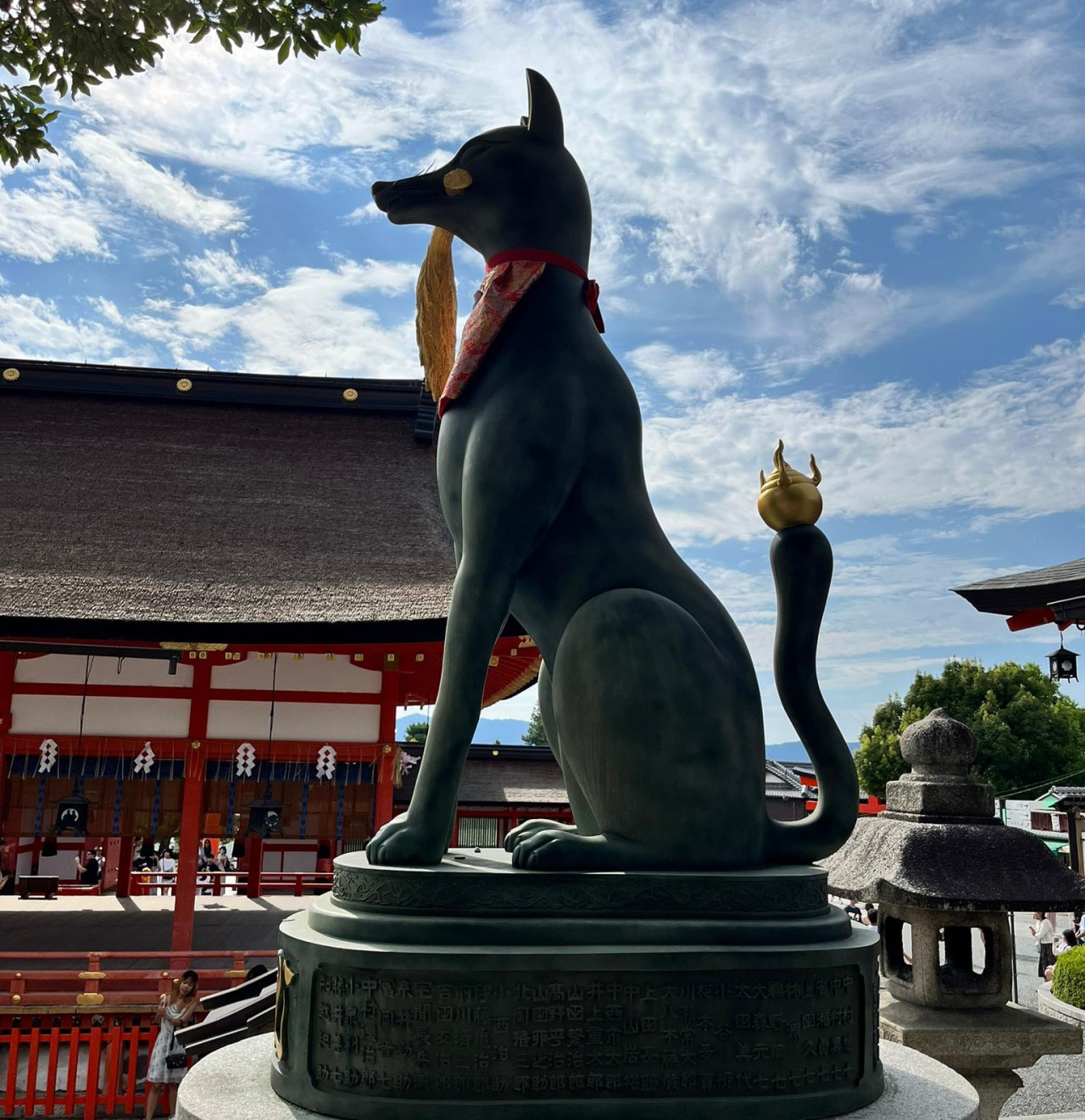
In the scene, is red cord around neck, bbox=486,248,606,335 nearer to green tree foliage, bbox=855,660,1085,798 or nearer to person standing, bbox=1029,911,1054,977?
person standing, bbox=1029,911,1054,977

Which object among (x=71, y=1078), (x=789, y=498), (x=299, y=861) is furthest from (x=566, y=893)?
(x=299, y=861)

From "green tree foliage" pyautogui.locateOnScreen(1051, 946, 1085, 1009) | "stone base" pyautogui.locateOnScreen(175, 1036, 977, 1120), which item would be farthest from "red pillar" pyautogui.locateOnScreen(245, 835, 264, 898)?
"stone base" pyautogui.locateOnScreen(175, 1036, 977, 1120)

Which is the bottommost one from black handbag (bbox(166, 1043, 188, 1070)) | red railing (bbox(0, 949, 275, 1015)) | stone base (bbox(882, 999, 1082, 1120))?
black handbag (bbox(166, 1043, 188, 1070))

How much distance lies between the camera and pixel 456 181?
3.10 meters

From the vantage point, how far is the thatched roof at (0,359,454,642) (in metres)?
8.50

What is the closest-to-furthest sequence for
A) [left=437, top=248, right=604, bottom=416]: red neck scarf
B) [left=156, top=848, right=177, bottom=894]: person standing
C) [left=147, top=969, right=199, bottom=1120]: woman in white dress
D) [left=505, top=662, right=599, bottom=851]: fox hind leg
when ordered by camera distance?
[left=505, top=662, right=599, bottom=851]: fox hind leg
[left=437, top=248, right=604, bottom=416]: red neck scarf
[left=147, top=969, right=199, bottom=1120]: woman in white dress
[left=156, top=848, right=177, bottom=894]: person standing

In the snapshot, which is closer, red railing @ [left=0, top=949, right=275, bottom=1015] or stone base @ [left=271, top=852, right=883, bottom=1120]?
stone base @ [left=271, top=852, right=883, bottom=1120]

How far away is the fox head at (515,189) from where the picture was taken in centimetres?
306

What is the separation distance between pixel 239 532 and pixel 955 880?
27.0ft

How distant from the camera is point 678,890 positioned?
2.42 metres

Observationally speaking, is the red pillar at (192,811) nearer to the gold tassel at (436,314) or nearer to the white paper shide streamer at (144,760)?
the white paper shide streamer at (144,760)

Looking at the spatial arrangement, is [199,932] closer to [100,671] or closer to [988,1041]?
[100,671]

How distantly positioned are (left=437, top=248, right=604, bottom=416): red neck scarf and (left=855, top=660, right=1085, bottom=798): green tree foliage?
28.7 metres

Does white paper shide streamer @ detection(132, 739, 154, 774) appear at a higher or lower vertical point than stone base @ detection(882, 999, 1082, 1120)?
higher
